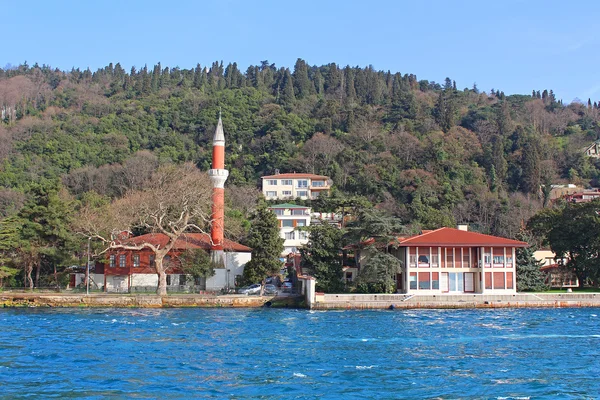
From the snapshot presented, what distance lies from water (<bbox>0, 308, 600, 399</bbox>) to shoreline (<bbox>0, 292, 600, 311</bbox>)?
4717 mm

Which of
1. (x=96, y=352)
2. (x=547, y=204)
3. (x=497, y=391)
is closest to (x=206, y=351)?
(x=96, y=352)

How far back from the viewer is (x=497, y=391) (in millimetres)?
19484

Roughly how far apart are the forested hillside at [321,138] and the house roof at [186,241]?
7.58m

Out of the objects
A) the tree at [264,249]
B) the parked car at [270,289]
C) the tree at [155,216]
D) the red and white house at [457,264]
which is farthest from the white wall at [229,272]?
the red and white house at [457,264]

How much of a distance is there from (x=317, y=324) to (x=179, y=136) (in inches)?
3155

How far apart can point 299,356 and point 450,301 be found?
818 inches

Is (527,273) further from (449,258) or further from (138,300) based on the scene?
(138,300)

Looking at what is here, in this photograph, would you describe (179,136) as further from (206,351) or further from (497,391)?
(497,391)

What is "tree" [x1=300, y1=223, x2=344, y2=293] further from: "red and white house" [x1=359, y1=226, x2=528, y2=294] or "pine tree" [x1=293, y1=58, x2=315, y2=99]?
"pine tree" [x1=293, y1=58, x2=315, y2=99]

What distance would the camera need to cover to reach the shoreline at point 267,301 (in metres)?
43.2

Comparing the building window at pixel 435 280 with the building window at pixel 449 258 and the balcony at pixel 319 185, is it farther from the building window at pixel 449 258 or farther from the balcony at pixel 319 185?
the balcony at pixel 319 185

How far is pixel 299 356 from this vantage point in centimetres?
2508

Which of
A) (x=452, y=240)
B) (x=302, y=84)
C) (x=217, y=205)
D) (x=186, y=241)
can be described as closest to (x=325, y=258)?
(x=452, y=240)

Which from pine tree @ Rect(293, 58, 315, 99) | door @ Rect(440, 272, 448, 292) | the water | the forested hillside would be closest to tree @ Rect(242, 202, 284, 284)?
the water
